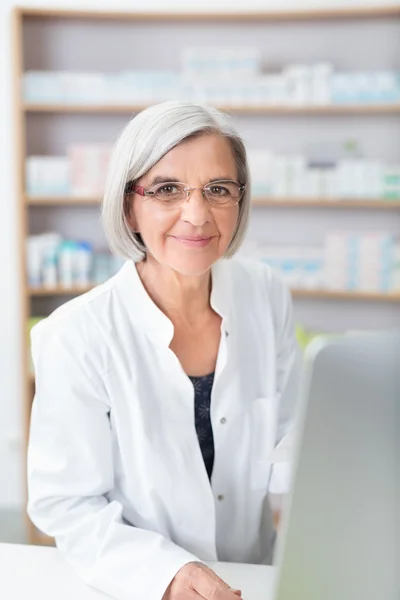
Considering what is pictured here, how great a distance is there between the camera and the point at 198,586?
3.69ft

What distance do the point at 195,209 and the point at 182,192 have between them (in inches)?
1.6

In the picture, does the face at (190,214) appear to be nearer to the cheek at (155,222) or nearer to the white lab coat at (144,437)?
the cheek at (155,222)

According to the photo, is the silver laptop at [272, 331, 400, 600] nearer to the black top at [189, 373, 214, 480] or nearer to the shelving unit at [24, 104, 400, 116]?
the black top at [189, 373, 214, 480]

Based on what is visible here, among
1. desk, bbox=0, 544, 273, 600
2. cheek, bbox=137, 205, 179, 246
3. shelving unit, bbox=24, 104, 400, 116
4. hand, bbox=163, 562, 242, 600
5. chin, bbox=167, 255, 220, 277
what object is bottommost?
desk, bbox=0, 544, 273, 600

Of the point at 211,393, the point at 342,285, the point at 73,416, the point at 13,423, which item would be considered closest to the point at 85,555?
the point at 73,416

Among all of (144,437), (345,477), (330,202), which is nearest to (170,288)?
(144,437)

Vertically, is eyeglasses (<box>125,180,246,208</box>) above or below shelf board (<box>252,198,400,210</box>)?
above

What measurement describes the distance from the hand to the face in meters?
0.53

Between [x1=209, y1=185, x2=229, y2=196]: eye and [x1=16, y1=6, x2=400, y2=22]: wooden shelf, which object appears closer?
[x1=209, y1=185, x2=229, y2=196]: eye

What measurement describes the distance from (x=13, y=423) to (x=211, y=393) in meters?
2.92

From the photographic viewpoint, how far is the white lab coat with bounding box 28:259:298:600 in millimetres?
1243

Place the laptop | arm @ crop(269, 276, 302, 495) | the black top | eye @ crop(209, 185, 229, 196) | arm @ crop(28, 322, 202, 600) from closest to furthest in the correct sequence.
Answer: the laptop, arm @ crop(28, 322, 202, 600), eye @ crop(209, 185, 229, 196), the black top, arm @ crop(269, 276, 302, 495)

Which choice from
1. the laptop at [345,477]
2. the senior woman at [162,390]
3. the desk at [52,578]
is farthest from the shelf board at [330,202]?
the laptop at [345,477]

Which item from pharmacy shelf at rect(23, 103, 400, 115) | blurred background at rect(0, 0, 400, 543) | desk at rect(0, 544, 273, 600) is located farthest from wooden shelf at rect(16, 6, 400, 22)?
desk at rect(0, 544, 273, 600)
